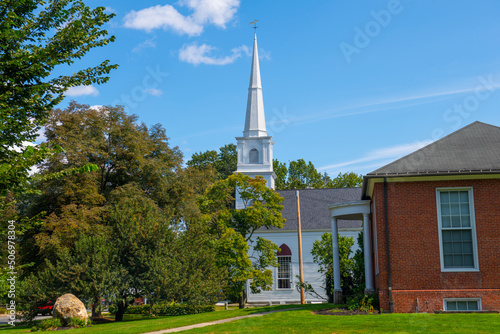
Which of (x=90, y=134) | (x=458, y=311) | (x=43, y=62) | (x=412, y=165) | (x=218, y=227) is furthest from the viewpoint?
(x=218, y=227)

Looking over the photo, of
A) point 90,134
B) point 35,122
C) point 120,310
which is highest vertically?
point 90,134

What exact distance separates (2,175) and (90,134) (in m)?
26.6

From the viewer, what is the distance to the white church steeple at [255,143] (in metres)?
49.4

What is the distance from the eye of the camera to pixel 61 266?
2383 centimetres

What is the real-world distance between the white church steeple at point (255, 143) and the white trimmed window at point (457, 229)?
108 feet

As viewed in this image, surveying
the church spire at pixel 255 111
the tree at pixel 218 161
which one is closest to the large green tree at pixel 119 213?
the church spire at pixel 255 111

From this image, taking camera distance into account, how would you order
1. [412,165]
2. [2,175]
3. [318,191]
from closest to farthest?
[2,175] → [412,165] → [318,191]

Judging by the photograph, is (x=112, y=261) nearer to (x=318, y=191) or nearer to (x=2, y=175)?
(x=2, y=175)

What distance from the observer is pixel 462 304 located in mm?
15422

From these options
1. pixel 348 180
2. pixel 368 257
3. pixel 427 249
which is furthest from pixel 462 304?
pixel 348 180

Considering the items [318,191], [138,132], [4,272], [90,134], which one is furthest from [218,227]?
[4,272]

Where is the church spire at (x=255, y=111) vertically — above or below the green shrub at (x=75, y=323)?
above

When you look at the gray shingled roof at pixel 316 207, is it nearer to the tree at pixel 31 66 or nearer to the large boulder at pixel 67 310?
the large boulder at pixel 67 310

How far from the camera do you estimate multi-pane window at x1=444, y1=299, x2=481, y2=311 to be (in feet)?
50.4
